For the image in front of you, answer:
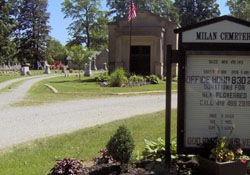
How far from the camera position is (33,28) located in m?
81.8

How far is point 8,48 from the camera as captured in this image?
2520 inches

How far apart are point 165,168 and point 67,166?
122cm

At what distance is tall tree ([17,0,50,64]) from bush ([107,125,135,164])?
3055 inches

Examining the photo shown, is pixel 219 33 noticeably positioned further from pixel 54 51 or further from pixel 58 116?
pixel 54 51

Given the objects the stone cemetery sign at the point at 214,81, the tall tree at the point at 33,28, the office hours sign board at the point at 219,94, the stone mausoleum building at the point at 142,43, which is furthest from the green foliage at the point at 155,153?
the tall tree at the point at 33,28

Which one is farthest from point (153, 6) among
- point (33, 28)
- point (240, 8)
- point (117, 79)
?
point (117, 79)

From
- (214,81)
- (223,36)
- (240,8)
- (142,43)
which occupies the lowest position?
(214,81)

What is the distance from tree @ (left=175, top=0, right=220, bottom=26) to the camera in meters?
71.4

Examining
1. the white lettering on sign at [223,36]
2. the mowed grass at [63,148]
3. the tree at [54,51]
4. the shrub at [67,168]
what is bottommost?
the mowed grass at [63,148]

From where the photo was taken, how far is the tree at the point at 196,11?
7138cm

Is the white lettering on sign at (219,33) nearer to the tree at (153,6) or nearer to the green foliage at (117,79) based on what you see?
the green foliage at (117,79)

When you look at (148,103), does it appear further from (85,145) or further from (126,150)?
(126,150)

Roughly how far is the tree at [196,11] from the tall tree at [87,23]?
17080 mm

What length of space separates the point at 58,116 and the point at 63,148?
14.1ft
